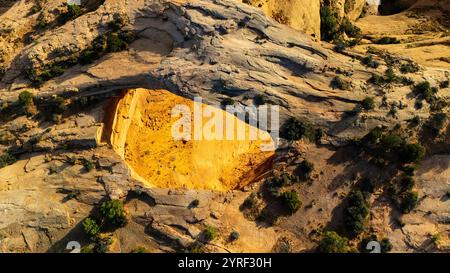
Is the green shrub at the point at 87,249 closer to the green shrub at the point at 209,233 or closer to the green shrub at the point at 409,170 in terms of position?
the green shrub at the point at 209,233

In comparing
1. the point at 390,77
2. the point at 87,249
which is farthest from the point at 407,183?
the point at 87,249

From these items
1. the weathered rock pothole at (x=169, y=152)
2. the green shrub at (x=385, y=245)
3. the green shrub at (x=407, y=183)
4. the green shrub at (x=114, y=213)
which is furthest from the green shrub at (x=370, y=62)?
the green shrub at (x=114, y=213)

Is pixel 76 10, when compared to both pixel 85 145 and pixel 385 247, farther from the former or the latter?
pixel 385 247

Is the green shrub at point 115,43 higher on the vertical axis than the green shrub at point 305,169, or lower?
higher

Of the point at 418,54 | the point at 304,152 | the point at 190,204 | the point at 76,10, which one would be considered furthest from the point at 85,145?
the point at 418,54

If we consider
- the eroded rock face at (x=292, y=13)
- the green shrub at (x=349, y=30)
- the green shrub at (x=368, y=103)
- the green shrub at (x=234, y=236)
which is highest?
the eroded rock face at (x=292, y=13)

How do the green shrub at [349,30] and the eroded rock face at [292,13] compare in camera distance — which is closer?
the eroded rock face at [292,13]

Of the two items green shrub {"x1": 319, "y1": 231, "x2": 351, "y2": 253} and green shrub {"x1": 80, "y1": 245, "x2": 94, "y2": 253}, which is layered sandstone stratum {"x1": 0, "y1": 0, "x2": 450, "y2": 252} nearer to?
green shrub {"x1": 80, "y1": 245, "x2": 94, "y2": 253}
